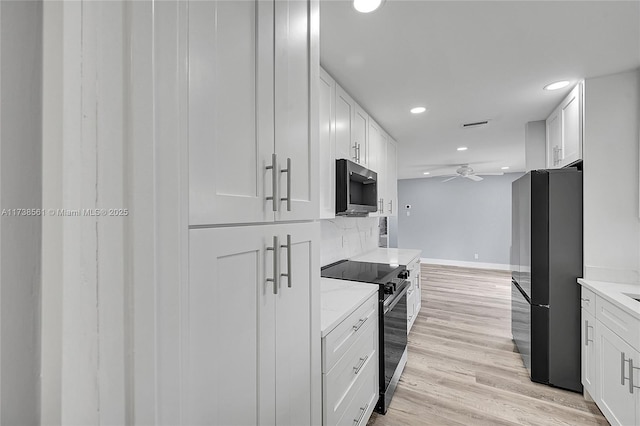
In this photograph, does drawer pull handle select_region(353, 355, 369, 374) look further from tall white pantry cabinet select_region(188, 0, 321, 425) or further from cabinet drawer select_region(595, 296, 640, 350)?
cabinet drawer select_region(595, 296, 640, 350)

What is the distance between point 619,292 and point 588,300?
22cm

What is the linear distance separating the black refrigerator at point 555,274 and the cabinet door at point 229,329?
2.35 metres

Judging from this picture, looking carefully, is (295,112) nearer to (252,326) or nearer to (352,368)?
(252,326)

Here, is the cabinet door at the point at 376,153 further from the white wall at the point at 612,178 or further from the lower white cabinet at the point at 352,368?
the white wall at the point at 612,178

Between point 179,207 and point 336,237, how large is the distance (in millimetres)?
2403

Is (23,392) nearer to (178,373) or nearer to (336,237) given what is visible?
(178,373)

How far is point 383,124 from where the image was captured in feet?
10.9

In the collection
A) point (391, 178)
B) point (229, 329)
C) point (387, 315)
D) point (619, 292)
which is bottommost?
point (387, 315)

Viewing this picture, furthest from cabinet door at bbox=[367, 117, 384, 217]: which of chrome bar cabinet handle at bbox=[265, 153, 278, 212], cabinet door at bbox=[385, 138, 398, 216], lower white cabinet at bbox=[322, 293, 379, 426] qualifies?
chrome bar cabinet handle at bbox=[265, 153, 278, 212]

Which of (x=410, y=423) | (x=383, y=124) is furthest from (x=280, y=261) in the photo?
(x=383, y=124)

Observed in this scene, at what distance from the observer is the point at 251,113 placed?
78cm

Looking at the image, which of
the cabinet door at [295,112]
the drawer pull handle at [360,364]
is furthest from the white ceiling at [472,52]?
the drawer pull handle at [360,364]

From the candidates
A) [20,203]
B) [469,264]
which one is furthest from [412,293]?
[469,264]

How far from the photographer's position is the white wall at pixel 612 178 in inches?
81.3
